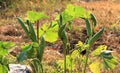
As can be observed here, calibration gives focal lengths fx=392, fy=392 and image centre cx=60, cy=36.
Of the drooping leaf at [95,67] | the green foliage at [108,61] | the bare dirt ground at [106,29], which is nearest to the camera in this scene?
the green foliage at [108,61]

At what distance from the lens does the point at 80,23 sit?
6.78 metres

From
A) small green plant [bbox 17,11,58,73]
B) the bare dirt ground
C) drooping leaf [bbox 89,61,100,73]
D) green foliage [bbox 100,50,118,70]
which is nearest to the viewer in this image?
small green plant [bbox 17,11,58,73]

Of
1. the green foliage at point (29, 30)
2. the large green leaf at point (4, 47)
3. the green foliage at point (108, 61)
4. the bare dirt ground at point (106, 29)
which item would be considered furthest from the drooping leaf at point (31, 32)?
the bare dirt ground at point (106, 29)

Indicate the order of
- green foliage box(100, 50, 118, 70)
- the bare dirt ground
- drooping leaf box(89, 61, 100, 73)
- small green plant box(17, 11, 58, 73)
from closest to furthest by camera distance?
1. small green plant box(17, 11, 58, 73)
2. green foliage box(100, 50, 118, 70)
3. drooping leaf box(89, 61, 100, 73)
4. the bare dirt ground

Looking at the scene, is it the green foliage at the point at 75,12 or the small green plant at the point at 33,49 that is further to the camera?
the green foliage at the point at 75,12

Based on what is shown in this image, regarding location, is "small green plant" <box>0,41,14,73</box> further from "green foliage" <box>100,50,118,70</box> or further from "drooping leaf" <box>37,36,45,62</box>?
"green foliage" <box>100,50,118,70</box>

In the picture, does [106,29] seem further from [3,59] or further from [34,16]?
[3,59]

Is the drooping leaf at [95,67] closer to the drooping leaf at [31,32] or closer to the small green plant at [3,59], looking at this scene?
the drooping leaf at [31,32]

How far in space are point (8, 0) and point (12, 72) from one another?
487 centimetres

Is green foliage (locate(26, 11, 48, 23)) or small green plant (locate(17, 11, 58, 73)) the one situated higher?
green foliage (locate(26, 11, 48, 23))

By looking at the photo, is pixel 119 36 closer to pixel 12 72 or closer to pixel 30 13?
pixel 12 72

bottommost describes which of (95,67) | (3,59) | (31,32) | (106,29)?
(106,29)

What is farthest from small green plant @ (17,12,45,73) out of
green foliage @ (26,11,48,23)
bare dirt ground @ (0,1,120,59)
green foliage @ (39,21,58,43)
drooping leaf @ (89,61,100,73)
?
bare dirt ground @ (0,1,120,59)

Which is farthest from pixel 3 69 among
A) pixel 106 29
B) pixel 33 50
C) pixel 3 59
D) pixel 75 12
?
pixel 106 29
